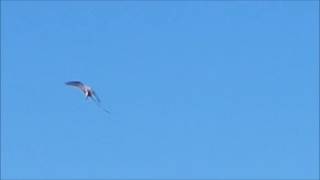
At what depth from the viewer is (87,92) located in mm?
45469

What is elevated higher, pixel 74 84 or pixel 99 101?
pixel 74 84

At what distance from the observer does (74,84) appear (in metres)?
46.2

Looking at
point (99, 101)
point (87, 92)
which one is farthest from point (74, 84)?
point (99, 101)

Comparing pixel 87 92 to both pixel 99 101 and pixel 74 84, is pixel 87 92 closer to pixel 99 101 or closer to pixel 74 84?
pixel 74 84

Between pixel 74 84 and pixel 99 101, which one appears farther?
pixel 74 84

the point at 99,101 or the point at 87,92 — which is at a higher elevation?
the point at 87,92

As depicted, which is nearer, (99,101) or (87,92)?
(99,101)

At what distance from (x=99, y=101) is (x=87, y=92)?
6.46m

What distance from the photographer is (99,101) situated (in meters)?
39.1

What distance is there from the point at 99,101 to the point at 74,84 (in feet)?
24.0
